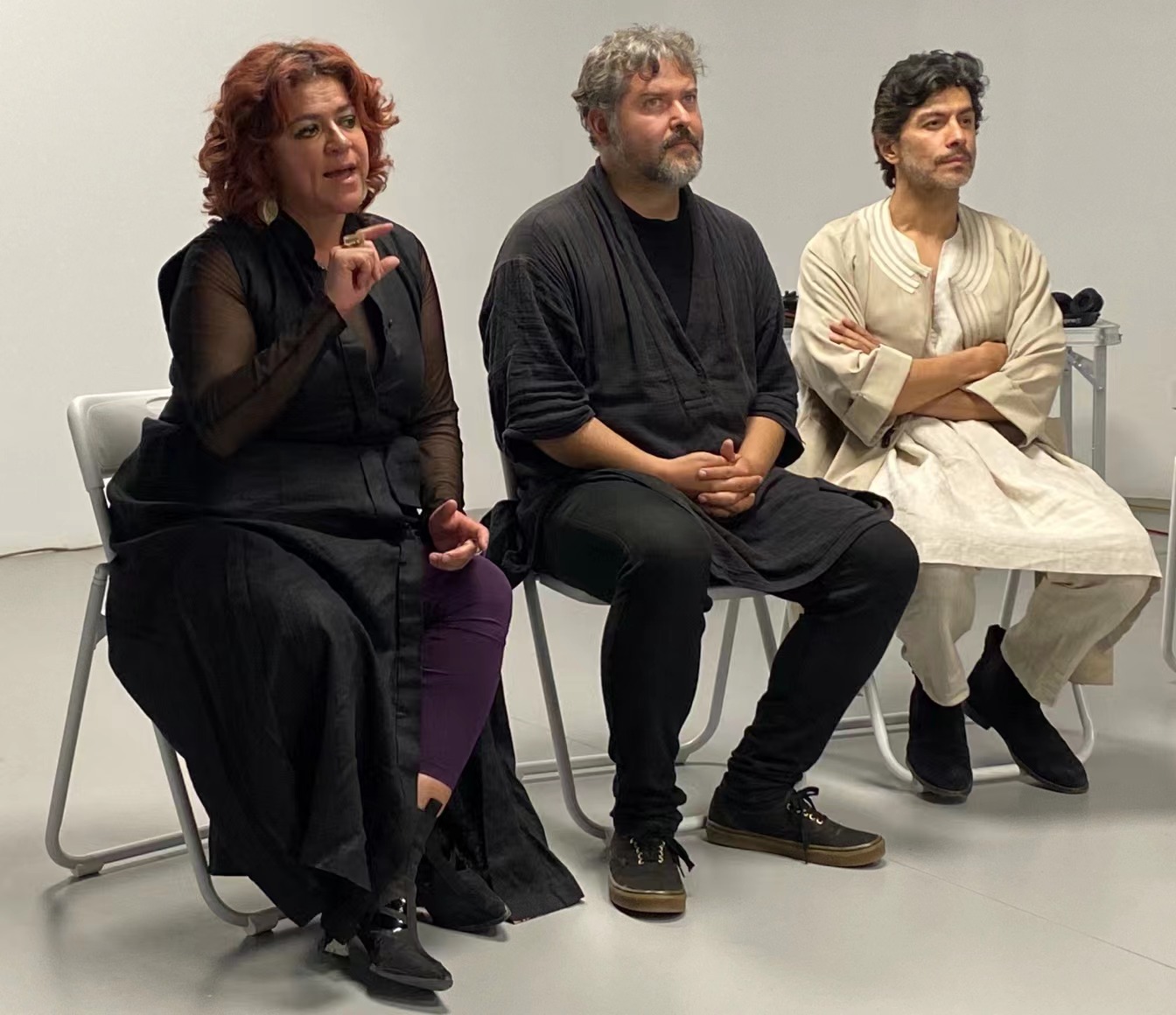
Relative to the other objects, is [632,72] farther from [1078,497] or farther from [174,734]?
[174,734]

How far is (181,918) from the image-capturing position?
2.60m

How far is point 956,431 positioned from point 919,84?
72 cm

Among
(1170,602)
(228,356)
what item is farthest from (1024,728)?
(228,356)

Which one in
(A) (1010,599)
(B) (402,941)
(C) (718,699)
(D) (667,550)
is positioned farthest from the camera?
(A) (1010,599)

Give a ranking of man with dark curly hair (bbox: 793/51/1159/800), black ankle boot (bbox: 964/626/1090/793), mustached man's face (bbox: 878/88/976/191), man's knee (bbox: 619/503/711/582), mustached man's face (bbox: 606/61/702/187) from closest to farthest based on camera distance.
→ man's knee (bbox: 619/503/711/582)
mustached man's face (bbox: 606/61/702/187)
man with dark curly hair (bbox: 793/51/1159/800)
black ankle boot (bbox: 964/626/1090/793)
mustached man's face (bbox: 878/88/976/191)

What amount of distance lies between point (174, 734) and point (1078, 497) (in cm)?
175

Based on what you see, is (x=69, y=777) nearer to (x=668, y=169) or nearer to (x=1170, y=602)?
(x=668, y=169)

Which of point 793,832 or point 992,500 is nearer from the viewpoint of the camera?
point 793,832

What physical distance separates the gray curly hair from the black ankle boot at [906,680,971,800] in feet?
4.12

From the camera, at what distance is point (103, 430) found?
2.69 m

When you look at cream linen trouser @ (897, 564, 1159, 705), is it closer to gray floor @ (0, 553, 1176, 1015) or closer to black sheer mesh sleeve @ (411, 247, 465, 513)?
gray floor @ (0, 553, 1176, 1015)

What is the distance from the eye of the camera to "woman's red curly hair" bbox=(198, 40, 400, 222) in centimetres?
251

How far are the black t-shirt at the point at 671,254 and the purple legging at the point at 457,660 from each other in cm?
70

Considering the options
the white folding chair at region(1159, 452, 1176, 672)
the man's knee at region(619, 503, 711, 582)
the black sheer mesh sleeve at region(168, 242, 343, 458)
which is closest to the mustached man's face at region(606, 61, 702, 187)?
the man's knee at region(619, 503, 711, 582)
